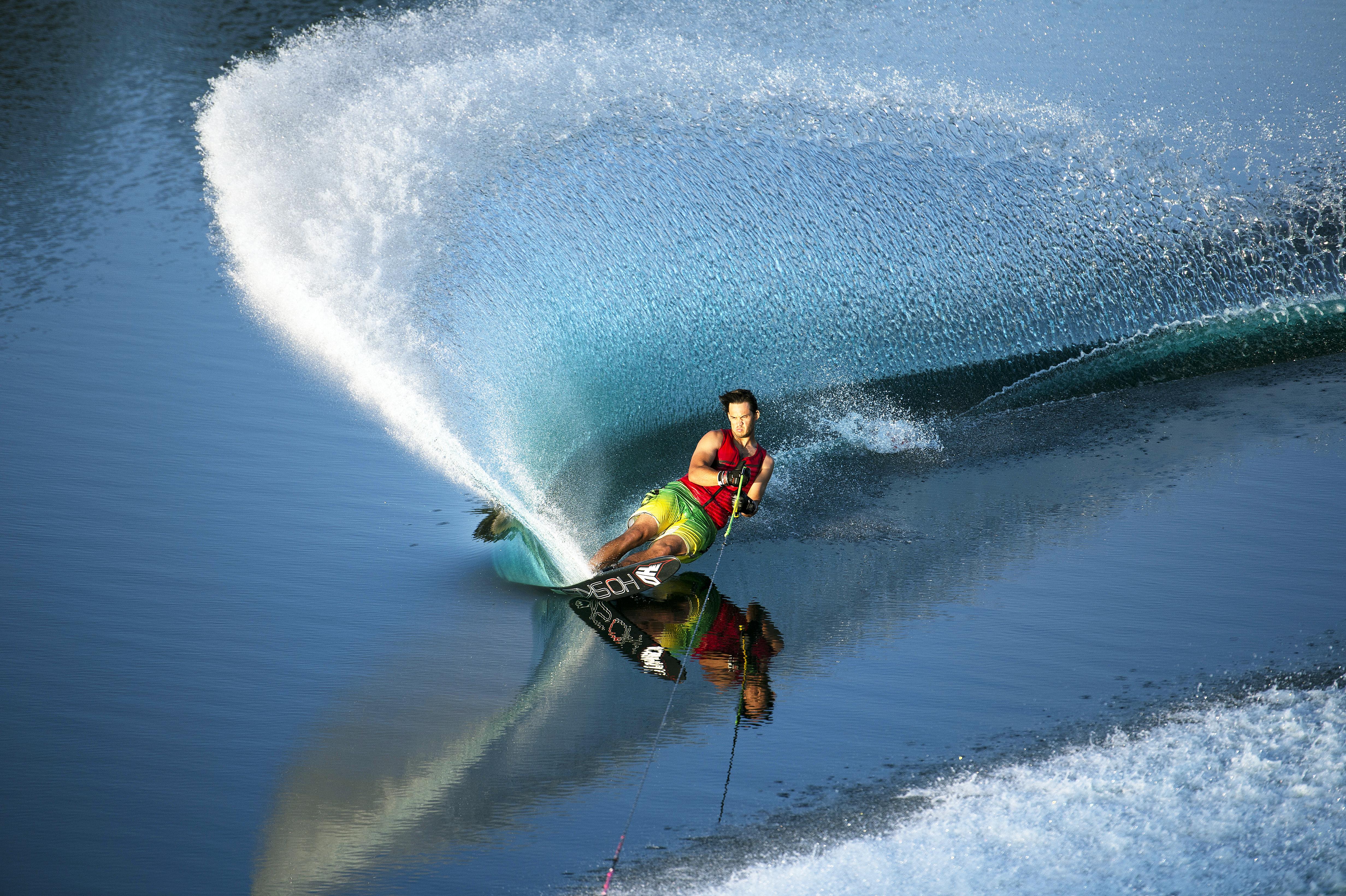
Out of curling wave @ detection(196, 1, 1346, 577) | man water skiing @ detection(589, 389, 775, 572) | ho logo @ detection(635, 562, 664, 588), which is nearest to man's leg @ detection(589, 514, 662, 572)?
man water skiing @ detection(589, 389, 775, 572)

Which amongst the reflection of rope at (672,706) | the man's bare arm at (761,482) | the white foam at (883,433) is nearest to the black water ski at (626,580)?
the reflection of rope at (672,706)

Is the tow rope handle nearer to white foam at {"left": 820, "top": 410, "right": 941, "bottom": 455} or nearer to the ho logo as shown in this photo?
the ho logo

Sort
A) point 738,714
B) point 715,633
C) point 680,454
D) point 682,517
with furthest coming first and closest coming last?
point 680,454, point 682,517, point 715,633, point 738,714

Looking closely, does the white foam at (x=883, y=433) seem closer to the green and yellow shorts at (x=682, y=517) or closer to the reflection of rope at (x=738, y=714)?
the green and yellow shorts at (x=682, y=517)

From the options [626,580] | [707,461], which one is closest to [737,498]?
[707,461]

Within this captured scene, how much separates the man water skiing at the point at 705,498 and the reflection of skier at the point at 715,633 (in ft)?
0.59

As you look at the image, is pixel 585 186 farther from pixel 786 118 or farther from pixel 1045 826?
pixel 1045 826

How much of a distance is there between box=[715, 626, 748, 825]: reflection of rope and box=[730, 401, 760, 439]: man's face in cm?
92

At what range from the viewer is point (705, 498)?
17.6ft

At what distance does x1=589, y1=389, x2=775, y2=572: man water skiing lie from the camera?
5.21 m

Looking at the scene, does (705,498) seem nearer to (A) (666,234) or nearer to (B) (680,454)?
(B) (680,454)

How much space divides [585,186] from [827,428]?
2.41 m

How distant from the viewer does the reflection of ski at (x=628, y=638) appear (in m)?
4.53

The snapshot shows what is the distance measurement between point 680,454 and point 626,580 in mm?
1719
